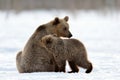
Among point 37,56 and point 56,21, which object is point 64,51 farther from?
point 56,21

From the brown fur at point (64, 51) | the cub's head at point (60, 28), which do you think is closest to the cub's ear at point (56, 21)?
the cub's head at point (60, 28)

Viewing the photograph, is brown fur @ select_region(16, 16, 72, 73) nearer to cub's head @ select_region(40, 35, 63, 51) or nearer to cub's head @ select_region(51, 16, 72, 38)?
cub's head @ select_region(51, 16, 72, 38)

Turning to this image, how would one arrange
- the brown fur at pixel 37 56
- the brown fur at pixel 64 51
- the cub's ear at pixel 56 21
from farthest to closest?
→ the cub's ear at pixel 56 21 → the brown fur at pixel 37 56 → the brown fur at pixel 64 51

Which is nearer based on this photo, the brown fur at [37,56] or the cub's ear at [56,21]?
the brown fur at [37,56]

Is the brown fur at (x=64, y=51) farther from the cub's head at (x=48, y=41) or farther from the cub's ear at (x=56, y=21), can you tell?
the cub's ear at (x=56, y=21)

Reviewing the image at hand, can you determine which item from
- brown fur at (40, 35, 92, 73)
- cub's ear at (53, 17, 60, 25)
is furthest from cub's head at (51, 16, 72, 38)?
brown fur at (40, 35, 92, 73)

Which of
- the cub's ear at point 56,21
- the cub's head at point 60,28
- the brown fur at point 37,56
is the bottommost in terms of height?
the brown fur at point 37,56

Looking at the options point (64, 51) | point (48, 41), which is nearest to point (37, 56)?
point (48, 41)

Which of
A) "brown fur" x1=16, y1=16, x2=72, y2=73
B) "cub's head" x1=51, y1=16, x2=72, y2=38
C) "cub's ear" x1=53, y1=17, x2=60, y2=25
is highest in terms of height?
"cub's ear" x1=53, y1=17, x2=60, y2=25

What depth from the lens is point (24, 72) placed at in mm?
9008

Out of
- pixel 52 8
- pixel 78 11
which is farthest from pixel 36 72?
pixel 52 8

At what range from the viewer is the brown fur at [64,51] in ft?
28.1

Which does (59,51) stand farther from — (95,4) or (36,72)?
(95,4)

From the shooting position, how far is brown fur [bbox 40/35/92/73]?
28.1 ft
